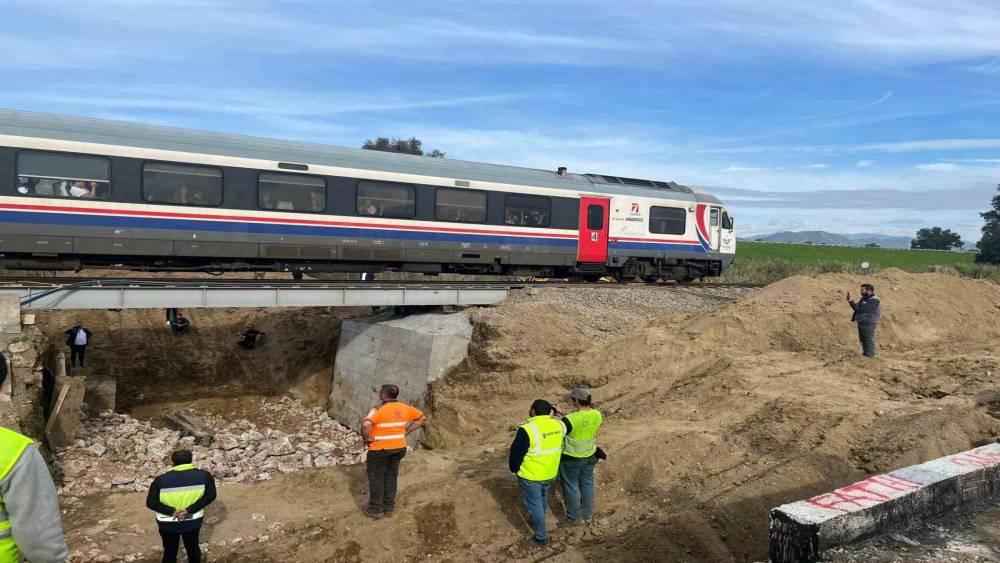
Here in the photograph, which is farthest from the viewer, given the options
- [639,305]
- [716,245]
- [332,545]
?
[716,245]

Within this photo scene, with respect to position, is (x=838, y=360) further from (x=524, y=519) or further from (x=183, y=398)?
(x=183, y=398)

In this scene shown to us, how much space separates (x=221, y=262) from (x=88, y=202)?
284 centimetres

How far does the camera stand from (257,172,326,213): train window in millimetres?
15070

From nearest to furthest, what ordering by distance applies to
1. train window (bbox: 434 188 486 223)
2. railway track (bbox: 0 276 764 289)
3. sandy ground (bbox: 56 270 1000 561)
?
sandy ground (bbox: 56 270 1000 561) < railway track (bbox: 0 276 764 289) < train window (bbox: 434 188 486 223)

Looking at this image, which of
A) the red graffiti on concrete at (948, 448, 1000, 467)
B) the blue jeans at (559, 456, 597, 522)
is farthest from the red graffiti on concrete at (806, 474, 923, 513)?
the blue jeans at (559, 456, 597, 522)

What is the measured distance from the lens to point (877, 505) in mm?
5098

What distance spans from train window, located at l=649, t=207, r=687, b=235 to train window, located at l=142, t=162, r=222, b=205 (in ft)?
39.6

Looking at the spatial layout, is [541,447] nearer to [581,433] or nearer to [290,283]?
[581,433]

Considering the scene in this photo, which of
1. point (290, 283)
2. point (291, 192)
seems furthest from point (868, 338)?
point (291, 192)

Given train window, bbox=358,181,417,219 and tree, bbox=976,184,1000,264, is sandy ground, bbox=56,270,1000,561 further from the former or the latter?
tree, bbox=976,184,1000,264

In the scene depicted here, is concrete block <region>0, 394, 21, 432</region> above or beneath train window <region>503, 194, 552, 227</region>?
beneath

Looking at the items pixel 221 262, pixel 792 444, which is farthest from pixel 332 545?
pixel 221 262

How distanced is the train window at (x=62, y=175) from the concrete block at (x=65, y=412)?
3.69m

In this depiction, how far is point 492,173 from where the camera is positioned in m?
18.3
